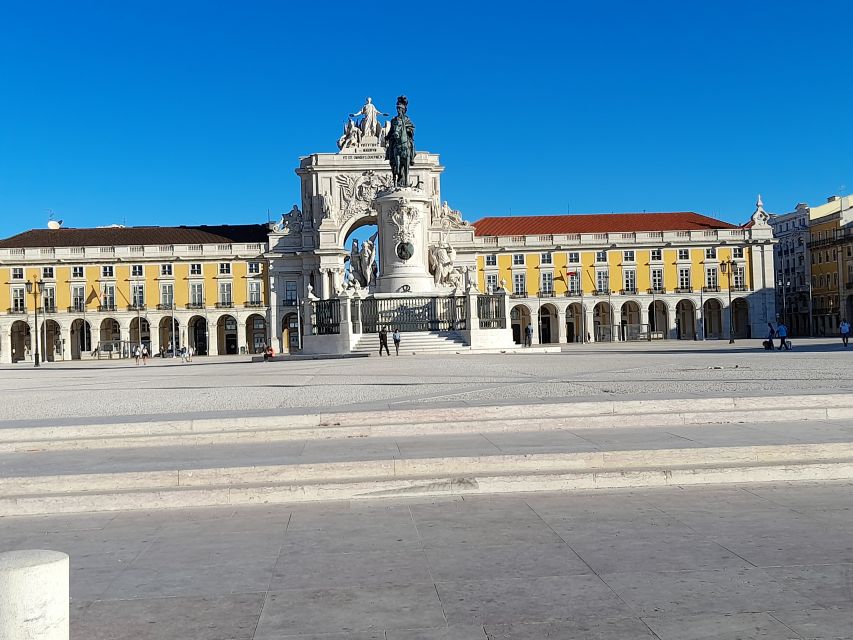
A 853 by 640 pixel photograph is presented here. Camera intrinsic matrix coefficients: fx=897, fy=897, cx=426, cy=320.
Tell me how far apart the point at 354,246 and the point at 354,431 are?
3333 centimetres

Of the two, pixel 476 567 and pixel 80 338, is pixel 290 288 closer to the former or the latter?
pixel 80 338

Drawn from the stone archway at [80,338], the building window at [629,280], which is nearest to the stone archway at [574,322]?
the building window at [629,280]

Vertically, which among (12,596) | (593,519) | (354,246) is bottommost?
(593,519)

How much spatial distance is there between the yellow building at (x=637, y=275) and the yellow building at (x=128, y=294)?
2311 cm

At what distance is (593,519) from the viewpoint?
260 inches

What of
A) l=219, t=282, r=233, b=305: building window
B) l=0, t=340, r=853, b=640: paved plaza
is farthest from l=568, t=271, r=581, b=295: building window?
l=0, t=340, r=853, b=640: paved plaza

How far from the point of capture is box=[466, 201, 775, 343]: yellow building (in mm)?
83625

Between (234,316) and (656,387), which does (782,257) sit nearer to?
(234,316)

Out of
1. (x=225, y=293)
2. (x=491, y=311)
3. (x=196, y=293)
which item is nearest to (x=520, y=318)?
(x=225, y=293)

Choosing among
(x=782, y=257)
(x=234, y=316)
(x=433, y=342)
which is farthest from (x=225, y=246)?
(x=782, y=257)

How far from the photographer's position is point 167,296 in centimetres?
8506

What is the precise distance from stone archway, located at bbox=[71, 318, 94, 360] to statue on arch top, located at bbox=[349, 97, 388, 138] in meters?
31.9

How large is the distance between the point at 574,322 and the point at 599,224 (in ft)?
33.1

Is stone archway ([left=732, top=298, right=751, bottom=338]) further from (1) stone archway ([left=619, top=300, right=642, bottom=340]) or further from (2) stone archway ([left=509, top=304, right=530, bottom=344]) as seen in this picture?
(2) stone archway ([left=509, top=304, right=530, bottom=344])
